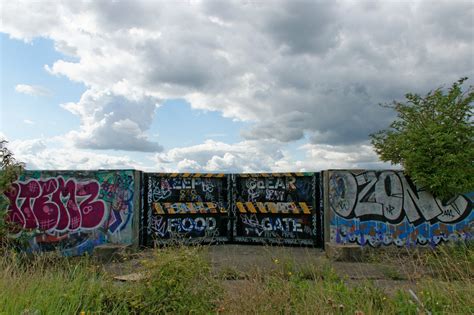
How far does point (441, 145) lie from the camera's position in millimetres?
8383

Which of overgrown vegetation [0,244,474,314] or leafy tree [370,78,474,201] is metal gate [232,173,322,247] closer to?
leafy tree [370,78,474,201]

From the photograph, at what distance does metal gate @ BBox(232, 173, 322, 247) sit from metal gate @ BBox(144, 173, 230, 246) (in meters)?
0.43

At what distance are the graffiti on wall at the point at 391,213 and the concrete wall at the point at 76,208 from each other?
5.41m

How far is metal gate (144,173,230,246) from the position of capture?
10039mm

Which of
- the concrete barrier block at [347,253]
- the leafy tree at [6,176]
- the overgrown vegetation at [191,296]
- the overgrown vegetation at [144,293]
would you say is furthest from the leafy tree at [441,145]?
the leafy tree at [6,176]

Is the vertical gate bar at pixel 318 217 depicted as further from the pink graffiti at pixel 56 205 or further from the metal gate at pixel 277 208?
the pink graffiti at pixel 56 205

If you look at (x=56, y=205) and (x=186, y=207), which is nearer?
(x=56, y=205)

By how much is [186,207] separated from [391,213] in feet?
17.8

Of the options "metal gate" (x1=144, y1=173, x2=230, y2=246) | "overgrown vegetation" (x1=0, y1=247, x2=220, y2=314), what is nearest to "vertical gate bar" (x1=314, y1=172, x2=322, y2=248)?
"metal gate" (x1=144, y1=173, x2=230, y2=246)

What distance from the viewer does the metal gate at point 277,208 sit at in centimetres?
981

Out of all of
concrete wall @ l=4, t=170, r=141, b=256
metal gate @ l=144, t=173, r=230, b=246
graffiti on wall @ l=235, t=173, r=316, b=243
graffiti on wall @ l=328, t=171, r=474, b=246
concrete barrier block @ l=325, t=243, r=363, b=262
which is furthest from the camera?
metal gate @ l=144, t=173, r=230, b=246

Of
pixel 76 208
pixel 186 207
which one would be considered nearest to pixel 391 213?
pixel 186 207

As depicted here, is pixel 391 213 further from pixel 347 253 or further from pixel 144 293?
pixel 144 293

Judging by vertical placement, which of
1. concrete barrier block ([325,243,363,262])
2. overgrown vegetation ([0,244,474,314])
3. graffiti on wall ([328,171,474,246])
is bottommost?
concrete barrier block ([325,243,363,262])
